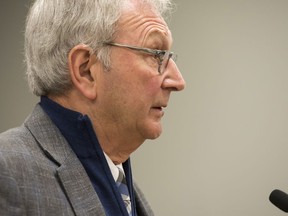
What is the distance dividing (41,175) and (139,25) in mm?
408

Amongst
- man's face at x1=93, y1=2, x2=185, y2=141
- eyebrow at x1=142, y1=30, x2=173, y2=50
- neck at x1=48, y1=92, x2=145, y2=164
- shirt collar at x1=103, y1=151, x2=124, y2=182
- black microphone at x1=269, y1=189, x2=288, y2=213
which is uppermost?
eyebrow at x1=142, y1=30, x2=173, y2=50

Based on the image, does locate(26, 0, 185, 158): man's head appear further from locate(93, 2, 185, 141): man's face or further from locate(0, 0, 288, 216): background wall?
locate(0, 0, 288, 216): background wall

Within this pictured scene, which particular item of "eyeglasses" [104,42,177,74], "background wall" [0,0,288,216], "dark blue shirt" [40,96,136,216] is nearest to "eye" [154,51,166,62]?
"eyeglasses" [104,42,177,74]

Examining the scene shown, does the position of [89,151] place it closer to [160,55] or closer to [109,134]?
[109,134]

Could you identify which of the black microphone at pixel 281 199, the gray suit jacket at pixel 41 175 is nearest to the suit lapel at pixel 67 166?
the gray suit jacket at pixel 41 175

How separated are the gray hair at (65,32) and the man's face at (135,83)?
31mm

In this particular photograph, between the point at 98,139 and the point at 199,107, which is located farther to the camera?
the point at 199,107

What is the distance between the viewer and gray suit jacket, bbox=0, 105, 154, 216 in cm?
74

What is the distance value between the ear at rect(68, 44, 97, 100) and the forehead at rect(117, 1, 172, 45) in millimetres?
85

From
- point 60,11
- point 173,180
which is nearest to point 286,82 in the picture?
point 173,180

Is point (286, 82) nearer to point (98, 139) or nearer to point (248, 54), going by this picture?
point (248, 54)

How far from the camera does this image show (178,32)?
2283 mm

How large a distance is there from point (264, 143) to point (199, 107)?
390 millimetres

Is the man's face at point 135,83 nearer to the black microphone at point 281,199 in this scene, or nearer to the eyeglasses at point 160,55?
the eyeglasses at point 160,55
